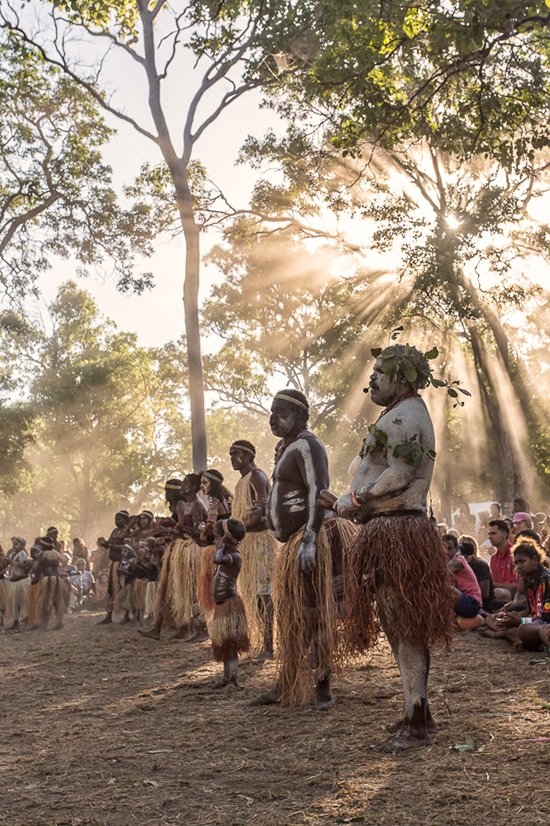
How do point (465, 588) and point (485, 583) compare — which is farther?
point (485, 583)

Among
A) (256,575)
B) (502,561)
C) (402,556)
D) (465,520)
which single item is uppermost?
(465,520)

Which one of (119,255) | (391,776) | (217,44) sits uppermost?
(217,44)

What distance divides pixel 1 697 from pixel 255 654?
2.30 metres

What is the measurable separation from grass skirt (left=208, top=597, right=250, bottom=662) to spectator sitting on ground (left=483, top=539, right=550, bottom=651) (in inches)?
101

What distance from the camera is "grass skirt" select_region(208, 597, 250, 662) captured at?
6.93 metres

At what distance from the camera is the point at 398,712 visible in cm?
550

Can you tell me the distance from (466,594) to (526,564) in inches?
58.0

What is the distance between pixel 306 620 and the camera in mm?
5895

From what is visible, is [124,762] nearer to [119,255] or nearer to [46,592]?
[46,592]

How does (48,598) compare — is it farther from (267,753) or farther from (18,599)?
(267,753)

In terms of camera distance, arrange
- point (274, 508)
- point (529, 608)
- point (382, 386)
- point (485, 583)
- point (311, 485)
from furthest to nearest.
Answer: point (485, 583)
point (529, 608)
point (274, 508)
point (311, 485)
point (382, 386)

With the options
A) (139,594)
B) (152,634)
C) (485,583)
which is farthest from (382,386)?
(139,594)

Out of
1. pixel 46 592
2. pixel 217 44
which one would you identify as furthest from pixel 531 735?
pixel 217 44

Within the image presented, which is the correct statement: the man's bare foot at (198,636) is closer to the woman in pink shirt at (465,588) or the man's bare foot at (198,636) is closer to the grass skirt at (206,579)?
the grass skirt at (206,579)
